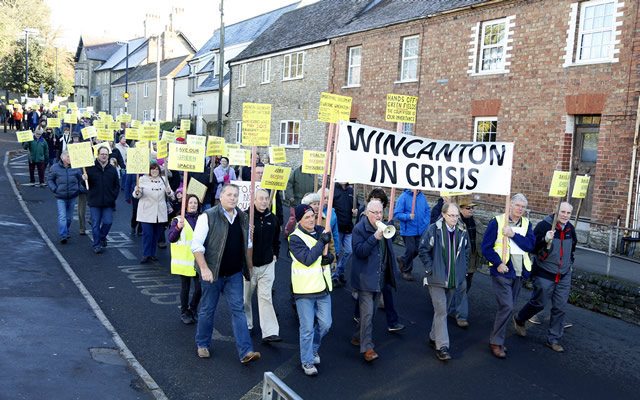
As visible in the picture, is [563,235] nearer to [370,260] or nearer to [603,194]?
[370,260]

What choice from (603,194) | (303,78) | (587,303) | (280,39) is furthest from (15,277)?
(280,39)

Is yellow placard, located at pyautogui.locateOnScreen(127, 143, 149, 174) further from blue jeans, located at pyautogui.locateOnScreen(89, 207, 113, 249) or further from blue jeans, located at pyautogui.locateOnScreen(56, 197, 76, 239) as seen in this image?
blue jeans, located at pyautogui.locateOnScreen(56, 197, 76, 239)

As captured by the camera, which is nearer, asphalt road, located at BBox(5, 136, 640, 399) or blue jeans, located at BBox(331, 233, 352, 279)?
asphalt road, located at BBox(5, 136, 640, 399)

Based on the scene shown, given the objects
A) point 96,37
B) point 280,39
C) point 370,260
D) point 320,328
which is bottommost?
point 320,328

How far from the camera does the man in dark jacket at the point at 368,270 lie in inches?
250

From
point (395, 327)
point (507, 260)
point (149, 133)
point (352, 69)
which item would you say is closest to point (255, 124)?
point (395, 327)

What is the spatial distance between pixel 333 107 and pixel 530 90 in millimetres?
9080

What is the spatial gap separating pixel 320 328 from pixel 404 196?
424cm

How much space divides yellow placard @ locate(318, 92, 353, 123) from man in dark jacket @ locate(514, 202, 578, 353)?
326cm

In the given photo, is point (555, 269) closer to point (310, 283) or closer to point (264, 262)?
point (310, 283)

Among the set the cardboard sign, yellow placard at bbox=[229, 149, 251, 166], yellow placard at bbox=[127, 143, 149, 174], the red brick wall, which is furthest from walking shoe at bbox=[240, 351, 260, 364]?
the red brick wall

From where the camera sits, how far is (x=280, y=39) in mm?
29906

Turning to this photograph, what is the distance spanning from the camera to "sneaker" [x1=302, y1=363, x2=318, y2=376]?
231 inches

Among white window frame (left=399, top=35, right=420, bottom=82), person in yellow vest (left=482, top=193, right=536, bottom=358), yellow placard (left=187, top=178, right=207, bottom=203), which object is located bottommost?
person in yellow vest (left=482, top=193, right=536, bottom=358)
